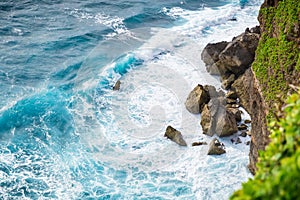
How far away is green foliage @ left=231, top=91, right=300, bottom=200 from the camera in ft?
12.6

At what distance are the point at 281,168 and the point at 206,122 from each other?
1328 centimetres

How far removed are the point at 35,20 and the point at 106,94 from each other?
41.9 feet

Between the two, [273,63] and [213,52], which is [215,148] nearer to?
[273,63]

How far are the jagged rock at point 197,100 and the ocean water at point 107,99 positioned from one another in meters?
0.48

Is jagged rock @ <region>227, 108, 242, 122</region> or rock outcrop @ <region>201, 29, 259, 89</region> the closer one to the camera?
jagged rock @ <region>227, 108, 242, 122</region>

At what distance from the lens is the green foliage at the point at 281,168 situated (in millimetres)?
3832

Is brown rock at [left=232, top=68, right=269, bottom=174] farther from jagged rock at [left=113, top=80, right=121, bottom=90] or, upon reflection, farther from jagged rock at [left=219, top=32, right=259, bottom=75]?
jagged rock at [left=113, top=80, right=121, bottom=90]

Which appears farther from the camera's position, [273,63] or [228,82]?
[228,82]

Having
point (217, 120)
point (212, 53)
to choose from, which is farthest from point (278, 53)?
point (212, 53)

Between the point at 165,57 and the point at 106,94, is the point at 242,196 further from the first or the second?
the point at 165,57

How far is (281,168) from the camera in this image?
405 cm

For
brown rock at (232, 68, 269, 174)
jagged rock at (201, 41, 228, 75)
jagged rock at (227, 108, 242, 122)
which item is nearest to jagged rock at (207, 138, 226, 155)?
brown rock at (232, 68, 269, 174)

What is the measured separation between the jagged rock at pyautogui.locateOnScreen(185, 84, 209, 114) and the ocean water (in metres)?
0.48

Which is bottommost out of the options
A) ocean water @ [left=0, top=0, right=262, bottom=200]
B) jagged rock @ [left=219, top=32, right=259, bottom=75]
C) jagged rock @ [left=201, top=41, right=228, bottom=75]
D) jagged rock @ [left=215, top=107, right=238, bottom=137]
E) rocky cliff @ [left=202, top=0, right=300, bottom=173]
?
ocean water @ [left=0, top=0, right=262, bottom=200]
